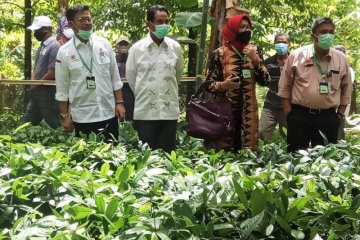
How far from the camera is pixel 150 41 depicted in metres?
4.82

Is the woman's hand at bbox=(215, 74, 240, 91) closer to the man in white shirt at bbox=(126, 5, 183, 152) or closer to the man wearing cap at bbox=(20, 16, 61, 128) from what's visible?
the man in white shirt at bbox=(126, 5, 183, 152)

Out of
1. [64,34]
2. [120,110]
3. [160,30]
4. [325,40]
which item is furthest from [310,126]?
[64,34]

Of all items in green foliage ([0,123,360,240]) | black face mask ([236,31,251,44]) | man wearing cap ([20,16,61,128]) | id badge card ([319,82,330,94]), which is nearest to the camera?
green foliage ([0,123,360,240])

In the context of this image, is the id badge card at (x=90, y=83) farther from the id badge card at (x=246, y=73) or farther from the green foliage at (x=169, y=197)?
the id badge card at (x=246, y=73)

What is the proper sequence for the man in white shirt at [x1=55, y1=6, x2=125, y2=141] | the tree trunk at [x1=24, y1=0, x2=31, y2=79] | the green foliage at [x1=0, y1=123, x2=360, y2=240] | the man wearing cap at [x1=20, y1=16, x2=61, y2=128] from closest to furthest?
the green foliage at [x1=0, y1=123, x2=360, y2=240], the man in white shirt at [x1=55, y1=6, x2=125, y2=141], the man wearing cap at [x1=20, y1=16, x2=61, y2=128], the tree trunk at [x1=24, y1=0, x2=31, y2=79]

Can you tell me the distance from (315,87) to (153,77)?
52.3 inches

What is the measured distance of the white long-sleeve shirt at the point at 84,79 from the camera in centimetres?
480

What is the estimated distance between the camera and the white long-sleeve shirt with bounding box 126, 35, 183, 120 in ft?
15.8

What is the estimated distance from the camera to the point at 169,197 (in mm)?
2578

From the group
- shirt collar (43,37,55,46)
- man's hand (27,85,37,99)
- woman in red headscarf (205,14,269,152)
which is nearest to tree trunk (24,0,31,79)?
shirt collar (43,37,55,46)

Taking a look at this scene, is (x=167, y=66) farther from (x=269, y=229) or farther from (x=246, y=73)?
(x=269, y=229)

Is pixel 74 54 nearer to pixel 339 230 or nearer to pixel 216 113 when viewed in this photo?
pixel 216 113

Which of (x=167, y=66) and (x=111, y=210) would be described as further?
(x=167, y=66)

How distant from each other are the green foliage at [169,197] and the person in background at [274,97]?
119 inches
